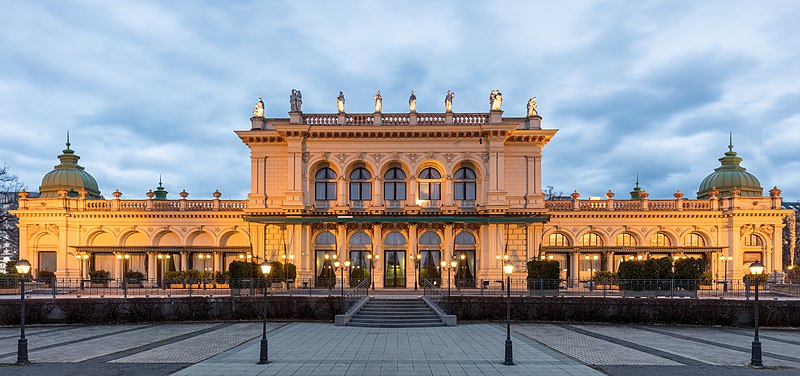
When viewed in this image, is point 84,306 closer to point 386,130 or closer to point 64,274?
point 64,274

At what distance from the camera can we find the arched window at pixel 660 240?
180 feet

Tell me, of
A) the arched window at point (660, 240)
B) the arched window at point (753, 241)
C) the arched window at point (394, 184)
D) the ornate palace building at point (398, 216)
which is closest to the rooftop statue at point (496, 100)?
the ornate palace building at point (398, 216)

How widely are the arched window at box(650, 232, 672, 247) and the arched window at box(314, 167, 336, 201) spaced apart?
2778 centimetres

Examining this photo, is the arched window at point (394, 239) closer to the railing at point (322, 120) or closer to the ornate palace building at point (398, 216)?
the ornate palace building at point (398, 216)

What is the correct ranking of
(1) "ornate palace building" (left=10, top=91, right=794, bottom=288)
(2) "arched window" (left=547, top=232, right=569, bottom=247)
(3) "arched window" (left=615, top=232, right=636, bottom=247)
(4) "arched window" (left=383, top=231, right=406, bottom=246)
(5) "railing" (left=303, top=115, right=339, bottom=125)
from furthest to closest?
(2) "arched window" (left=547, top=232, right=569, bottom=247) < (3) "arched window" (left=615, top=232, right=636, bottom=247) < (5) "railing" (left=303, top=115, right=339, bottom=125) < (4) "arched window" (left=383, top=231, right=406, bottom=246) < (1) "ornate palace building" (left=10, top=91, right=794, bottom=288)

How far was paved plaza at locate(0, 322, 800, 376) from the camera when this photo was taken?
64.4 feet

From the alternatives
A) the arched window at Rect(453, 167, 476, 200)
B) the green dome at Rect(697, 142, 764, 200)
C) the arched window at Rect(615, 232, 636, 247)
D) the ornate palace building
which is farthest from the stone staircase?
the green dome at Rect(697, 142, 764, 200)

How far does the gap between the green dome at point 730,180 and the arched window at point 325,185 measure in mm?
34253

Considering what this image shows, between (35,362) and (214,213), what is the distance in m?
33.6

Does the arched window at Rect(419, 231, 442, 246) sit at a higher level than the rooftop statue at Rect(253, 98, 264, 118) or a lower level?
lower

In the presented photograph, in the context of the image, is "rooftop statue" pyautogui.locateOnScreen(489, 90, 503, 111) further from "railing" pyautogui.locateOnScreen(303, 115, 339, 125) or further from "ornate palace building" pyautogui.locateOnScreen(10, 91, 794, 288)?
"railing" pyautogui.locateOnScreen(303, 115, 339, 125)

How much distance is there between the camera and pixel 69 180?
58.9 meters

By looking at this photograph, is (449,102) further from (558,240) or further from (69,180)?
(69,180)

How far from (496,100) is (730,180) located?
972 inches
